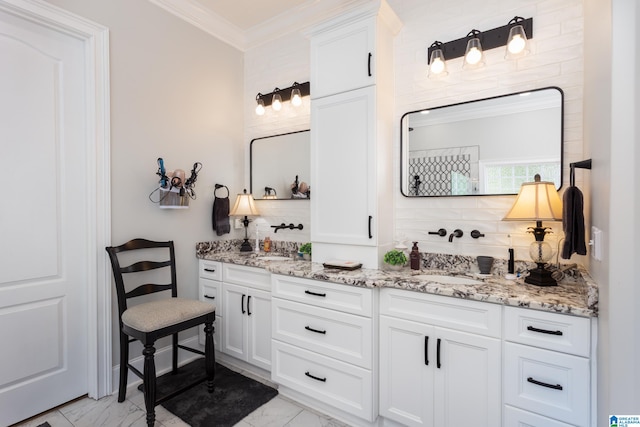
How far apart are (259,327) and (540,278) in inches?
73.3

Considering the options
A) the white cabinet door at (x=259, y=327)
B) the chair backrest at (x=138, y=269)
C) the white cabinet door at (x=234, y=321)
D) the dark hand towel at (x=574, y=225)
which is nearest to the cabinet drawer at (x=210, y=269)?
the white cabinet door at (x=234, y=321)

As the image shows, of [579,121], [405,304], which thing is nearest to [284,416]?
[405,304]

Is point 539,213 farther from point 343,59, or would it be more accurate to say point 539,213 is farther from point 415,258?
point 343,59

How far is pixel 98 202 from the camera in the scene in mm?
2193

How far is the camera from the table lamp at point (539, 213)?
163cm

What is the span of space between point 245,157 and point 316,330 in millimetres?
2007

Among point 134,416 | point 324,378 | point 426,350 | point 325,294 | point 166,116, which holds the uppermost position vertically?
point 166,116

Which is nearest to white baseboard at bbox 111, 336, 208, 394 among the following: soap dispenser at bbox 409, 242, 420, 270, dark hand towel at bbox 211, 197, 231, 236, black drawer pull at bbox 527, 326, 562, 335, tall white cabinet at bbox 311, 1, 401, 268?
dark hand towel at bbox 211, 197, 231, 236

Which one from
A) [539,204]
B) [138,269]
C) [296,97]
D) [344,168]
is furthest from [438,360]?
[296,97]

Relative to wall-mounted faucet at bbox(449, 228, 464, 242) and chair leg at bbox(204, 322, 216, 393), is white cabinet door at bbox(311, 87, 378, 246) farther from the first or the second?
chair leg at bbox(204, 322, 216, 393)

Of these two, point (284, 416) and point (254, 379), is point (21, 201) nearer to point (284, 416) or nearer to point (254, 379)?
point (254, 379)

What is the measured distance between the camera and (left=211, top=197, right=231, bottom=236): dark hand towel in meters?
2.93

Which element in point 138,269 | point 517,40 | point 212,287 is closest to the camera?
point 517,40

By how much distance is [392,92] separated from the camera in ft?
7.68
